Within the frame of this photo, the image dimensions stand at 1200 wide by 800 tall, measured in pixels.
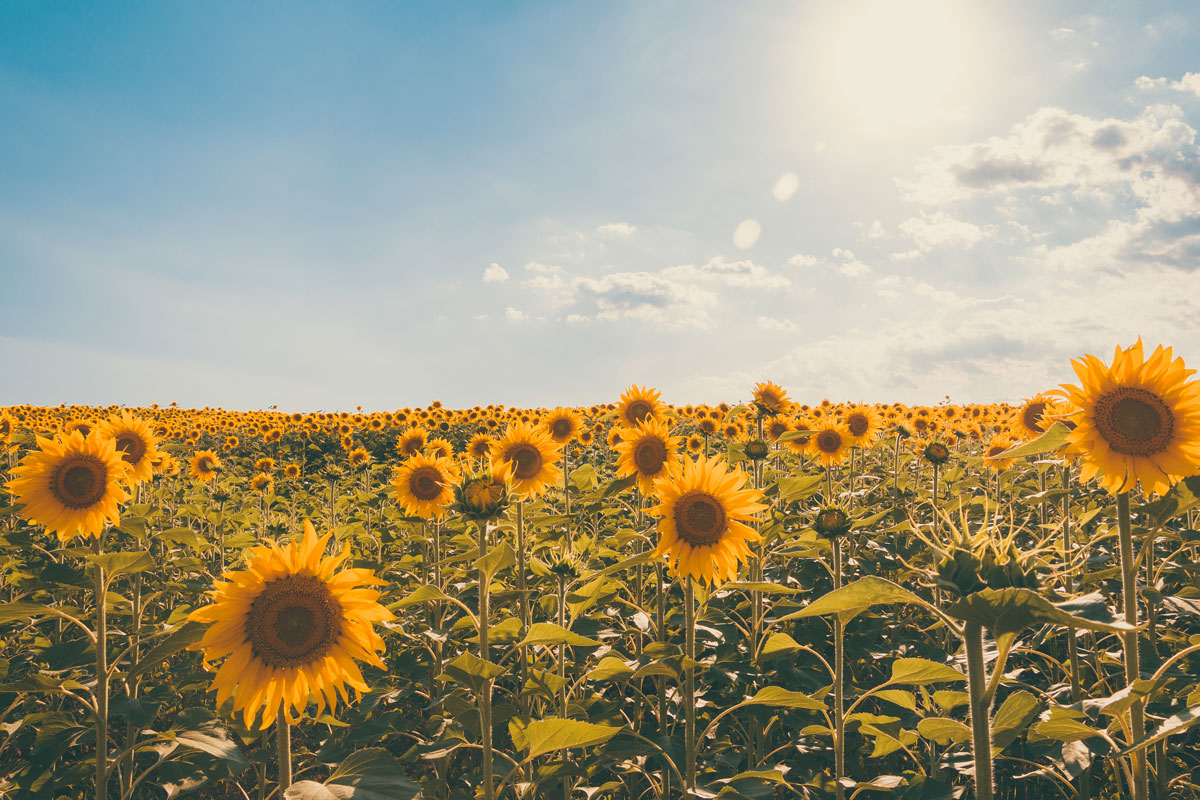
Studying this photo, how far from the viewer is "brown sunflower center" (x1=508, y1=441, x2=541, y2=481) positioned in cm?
568

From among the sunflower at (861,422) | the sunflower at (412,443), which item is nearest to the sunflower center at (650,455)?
the sunflower at (861,422)

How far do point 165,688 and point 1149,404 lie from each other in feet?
16.0

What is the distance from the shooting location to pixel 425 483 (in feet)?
19.0

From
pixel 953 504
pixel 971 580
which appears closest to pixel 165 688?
pixel 971 580

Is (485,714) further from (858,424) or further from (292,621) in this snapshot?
(858,424)

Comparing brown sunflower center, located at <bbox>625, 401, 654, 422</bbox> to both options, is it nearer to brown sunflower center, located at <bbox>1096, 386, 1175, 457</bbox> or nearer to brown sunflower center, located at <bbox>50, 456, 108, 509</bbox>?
brown sunflower center, located at <bbox>50, 456, 108, 509</bbox>

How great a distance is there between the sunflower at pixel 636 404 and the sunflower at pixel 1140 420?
16.8 ft

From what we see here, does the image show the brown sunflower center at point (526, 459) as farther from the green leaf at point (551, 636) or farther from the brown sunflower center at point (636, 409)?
the green leaf at point (551, 636)

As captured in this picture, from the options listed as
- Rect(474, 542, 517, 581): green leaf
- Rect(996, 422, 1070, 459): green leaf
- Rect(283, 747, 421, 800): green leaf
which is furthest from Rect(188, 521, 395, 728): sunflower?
Rect(996, 422, 1070, 459): green leaf

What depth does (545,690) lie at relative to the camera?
3064mm

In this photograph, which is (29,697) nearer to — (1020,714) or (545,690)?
(545,690)

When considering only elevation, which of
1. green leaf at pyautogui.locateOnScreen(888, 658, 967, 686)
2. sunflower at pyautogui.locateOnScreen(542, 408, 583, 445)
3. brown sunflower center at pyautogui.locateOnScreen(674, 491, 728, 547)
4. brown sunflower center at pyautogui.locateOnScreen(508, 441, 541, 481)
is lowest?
green leaf at pyautogui.locateOnScreen(888, 658, 967, 686)

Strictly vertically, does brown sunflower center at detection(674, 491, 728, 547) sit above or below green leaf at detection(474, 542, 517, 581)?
above

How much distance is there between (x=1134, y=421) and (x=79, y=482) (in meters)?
5.49
